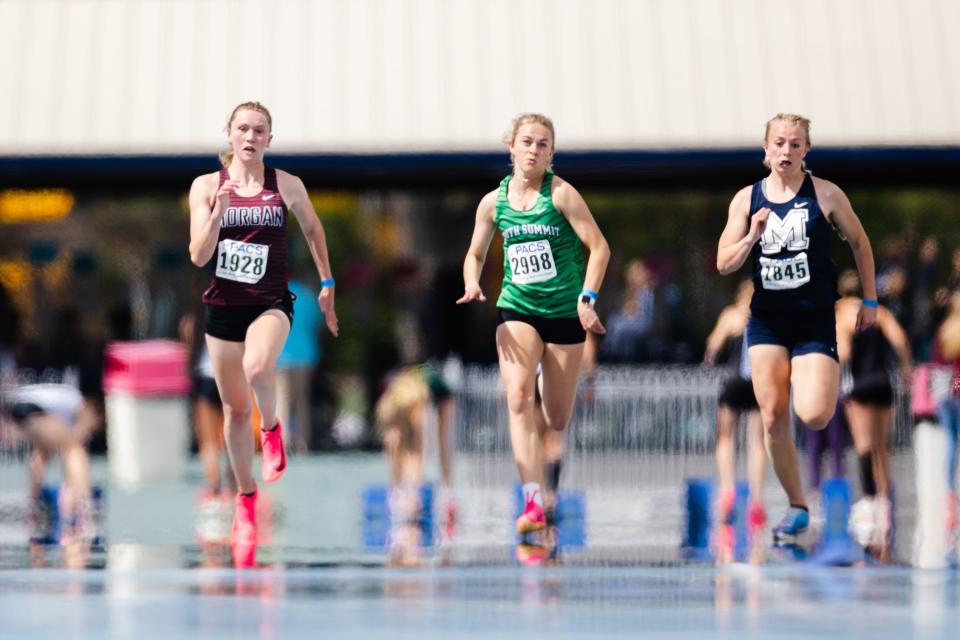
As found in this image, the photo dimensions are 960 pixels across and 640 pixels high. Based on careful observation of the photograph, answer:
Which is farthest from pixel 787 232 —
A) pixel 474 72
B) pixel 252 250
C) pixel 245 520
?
pixel 474 72

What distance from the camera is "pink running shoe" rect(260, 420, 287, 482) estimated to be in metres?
9.68

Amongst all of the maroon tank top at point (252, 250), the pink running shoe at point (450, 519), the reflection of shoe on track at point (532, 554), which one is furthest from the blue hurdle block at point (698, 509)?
the maroon tank top at point (252, 250)

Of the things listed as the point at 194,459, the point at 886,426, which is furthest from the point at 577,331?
the point at 194,459

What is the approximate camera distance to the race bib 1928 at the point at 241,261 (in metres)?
9.20

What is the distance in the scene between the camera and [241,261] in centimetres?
926

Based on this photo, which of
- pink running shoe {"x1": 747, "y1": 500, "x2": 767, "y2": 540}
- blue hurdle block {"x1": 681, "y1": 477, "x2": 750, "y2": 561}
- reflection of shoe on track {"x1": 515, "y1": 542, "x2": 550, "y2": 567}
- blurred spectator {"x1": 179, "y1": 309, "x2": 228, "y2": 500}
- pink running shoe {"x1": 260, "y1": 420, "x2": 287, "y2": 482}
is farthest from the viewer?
blurred spectator {"x1": 179, "y1": 309, "x2": 228, "y2": 500}

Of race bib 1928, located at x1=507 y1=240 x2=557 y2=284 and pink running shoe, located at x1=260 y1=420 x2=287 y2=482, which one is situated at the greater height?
race bib 1928, located at x1=507 y1=240 x2=557 y2=284

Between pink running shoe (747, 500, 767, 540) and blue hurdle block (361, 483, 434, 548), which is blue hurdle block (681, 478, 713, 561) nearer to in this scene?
pink running shoe (747, 500, 767, 540)

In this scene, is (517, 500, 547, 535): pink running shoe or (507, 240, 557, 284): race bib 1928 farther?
(517, 500, 547, 535): pink running shoe

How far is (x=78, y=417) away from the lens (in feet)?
50.7

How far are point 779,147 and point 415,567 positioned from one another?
3.01 m

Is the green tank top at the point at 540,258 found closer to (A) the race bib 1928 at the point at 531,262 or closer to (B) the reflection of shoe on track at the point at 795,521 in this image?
(A) the race bib 1928 at the point at 531,262

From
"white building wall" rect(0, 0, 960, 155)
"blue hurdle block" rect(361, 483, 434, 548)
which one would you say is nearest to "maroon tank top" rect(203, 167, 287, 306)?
"blue hurdle block" rect(361, 483, 434, 548)

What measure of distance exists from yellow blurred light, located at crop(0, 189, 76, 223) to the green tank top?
14.9 meters
